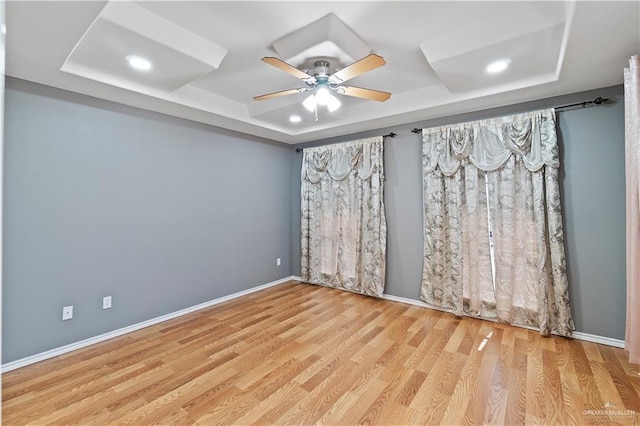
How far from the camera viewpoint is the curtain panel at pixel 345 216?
444 cm

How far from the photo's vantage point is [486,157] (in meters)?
3.61

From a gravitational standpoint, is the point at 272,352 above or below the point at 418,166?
below

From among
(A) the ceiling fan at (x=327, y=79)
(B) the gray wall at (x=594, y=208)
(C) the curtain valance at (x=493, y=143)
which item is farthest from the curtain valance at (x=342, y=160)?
(B) the gray wall at (x=594, y=208)

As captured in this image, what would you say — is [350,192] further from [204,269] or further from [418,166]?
[204,269]

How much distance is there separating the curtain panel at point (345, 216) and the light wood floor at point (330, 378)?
109 centimetres

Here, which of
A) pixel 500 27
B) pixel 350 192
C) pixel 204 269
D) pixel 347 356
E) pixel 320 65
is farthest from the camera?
pixel 350 192

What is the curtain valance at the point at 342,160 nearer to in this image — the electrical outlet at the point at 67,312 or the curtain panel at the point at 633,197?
the curtain panel at the point at 633,197

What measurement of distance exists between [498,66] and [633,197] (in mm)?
1458

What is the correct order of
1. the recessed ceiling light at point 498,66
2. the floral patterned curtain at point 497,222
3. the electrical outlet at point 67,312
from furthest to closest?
the floral patterned curtain at point 497,222
the electrical outlet at point 67,312
the recessed ceiling light at point 498,66

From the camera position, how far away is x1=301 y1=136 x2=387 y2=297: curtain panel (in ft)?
14.6

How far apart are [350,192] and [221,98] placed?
210cm

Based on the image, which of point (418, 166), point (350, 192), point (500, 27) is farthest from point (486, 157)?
point (350, 192)

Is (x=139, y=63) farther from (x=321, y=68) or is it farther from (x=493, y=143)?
(x=493, y=143)

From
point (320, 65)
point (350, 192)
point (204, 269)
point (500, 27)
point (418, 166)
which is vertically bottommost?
point (204, 269)
